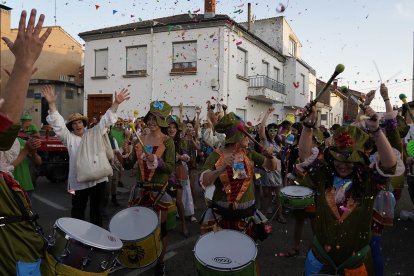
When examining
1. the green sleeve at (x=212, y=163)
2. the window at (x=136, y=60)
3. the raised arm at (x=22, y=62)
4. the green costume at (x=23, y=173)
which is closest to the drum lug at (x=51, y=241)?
the raised arm at (x=22, y=62)

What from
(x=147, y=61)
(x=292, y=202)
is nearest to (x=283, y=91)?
(x=147, y=61)

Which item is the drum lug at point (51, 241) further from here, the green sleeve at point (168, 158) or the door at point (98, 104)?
the door at point (98, 104)

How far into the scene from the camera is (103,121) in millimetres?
5137

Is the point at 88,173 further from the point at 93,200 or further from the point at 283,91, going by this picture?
the point at 283,91

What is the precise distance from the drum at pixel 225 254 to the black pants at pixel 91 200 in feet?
8.38

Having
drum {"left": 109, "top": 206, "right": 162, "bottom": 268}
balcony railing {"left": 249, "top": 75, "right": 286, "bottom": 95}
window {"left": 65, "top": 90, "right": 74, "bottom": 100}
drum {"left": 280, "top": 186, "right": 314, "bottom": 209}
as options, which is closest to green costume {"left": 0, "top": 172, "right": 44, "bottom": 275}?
drum {"left": 109, "top": 206, "right": 162, "bottom": 268}

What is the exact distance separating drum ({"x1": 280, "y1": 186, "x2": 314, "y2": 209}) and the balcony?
1682cm

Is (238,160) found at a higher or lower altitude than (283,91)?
lower

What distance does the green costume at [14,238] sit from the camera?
80.0 inches

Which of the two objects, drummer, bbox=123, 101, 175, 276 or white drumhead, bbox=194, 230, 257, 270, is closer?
white drumhead, bbox=194, 230, 257, 270

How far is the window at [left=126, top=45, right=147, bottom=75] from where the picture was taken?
20.6 meters

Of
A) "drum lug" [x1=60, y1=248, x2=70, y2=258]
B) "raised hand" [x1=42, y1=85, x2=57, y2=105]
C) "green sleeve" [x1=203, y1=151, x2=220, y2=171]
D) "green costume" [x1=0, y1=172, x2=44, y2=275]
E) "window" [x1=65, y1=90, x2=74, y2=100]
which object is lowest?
"drum lug" [x1=60, y1=248, x2=70, y2=258]

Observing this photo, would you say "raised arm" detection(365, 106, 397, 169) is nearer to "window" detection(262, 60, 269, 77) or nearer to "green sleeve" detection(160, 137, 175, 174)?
"green sleeve" detection(160, 137, 175, 174)

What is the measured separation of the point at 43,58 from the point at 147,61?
11316 mm
